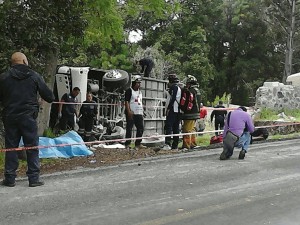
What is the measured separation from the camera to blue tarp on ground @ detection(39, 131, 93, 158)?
932cm

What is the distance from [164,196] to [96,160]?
328cm

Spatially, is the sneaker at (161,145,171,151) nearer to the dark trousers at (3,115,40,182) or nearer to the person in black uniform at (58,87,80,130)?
the person in black uniform at (58,87,80,130)

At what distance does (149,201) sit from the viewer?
241 inches

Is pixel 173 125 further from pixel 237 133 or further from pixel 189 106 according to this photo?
pixel 237 133

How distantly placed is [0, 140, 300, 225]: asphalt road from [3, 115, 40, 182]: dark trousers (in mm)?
236

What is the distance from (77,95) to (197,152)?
3.83 meters

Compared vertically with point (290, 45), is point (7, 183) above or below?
below

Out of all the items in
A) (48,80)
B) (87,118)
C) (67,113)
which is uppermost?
(48,80)

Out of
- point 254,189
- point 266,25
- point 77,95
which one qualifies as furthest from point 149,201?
point 266,25

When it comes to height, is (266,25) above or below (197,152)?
above

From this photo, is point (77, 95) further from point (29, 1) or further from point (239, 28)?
point (239, 28)

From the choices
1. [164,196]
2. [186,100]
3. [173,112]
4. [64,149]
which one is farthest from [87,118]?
[164,196]

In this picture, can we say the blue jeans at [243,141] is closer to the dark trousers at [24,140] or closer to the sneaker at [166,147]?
the sneaker at [166,147]

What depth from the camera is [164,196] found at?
638 centimetres
